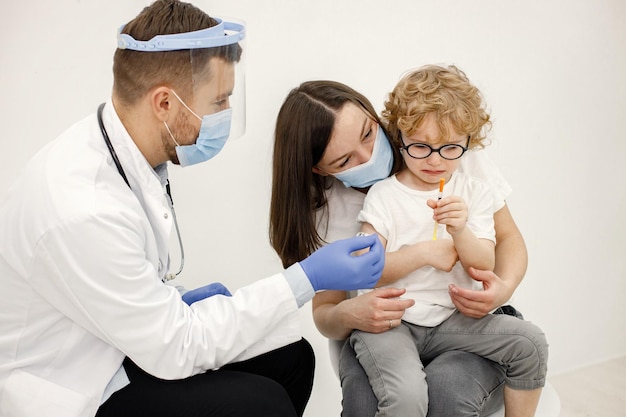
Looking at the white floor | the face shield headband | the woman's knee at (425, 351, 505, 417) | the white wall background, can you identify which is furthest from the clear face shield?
the white floor

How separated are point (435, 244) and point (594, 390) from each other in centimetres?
166

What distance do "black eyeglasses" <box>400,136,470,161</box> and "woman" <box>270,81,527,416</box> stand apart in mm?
96

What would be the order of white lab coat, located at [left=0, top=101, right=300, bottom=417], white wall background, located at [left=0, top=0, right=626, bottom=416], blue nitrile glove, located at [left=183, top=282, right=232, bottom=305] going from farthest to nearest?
1. white wall background, located at [left=0, top=0, right=626, bottom=416]
2. blue nitrile glove, located at [left=183, top=282, right=232, bottom=305]
3. white lab coat, located at [left=0, top=101, right=300, bottom=417]

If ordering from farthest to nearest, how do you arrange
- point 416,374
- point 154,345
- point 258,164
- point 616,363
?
point 616,363 < point 258,164 < point 416,374 < point 154,345

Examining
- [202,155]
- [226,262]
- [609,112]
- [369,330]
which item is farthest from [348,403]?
[609,112]

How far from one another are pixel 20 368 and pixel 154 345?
0.28 m

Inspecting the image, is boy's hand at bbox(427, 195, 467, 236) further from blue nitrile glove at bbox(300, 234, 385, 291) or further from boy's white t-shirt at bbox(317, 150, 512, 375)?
boy's white t-shirt at bbox(317, 150, 512, 375)

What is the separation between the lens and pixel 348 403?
5.17 feet

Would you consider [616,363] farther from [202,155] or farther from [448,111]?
[202,155]

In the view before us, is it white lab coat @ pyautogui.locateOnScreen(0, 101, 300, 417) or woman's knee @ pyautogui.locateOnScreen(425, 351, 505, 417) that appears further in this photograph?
woman's knee @ pyautogui.locateOnScreen(425, 351, 505, 417)

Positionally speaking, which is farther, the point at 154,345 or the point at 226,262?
the point at 226,262

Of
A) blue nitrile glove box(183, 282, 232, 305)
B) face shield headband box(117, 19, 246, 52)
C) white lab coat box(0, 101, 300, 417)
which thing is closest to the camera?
white lab coat box(0, 101, 300, 417)

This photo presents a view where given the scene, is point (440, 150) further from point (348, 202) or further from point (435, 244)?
point (348, 202)

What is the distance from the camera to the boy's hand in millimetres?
1549
